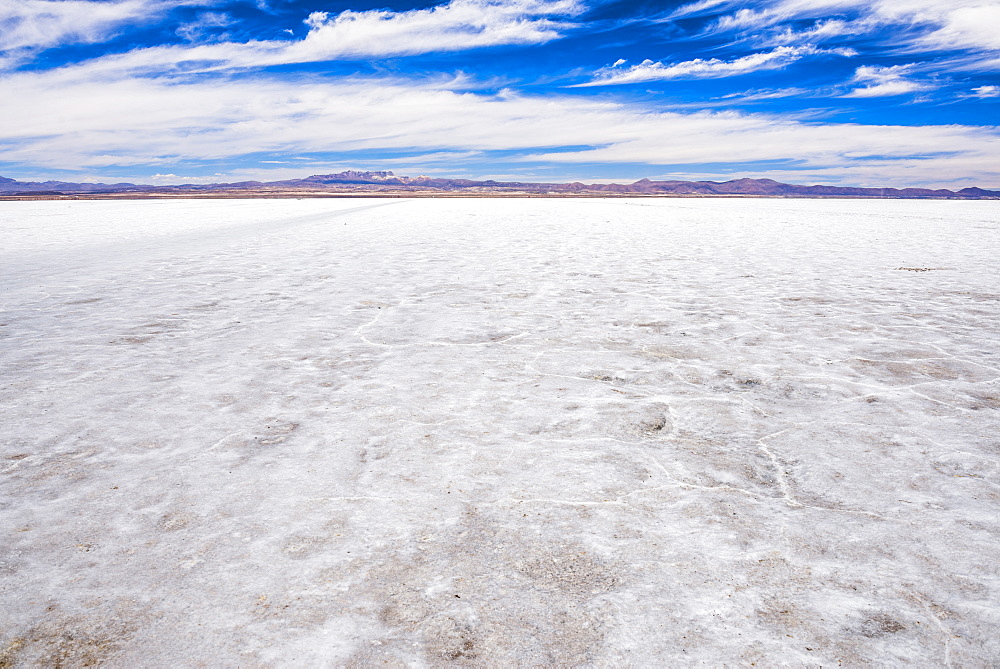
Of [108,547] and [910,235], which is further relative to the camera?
[910,235]

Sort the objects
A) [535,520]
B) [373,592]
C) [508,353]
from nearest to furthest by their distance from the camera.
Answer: [373,592]
[535,520]
[508,353]

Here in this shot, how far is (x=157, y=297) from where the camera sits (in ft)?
23.3

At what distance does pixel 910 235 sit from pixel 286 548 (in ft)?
63.0

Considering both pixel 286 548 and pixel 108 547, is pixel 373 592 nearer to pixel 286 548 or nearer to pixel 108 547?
pixel 286 548

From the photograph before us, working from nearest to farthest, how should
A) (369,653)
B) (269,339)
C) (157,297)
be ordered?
(369,653) → (269,339) → (157,297)

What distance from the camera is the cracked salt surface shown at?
1.79 meters

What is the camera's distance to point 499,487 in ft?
8.73

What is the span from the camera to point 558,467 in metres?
2.86

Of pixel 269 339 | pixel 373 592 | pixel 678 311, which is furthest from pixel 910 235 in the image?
pixel 373 592

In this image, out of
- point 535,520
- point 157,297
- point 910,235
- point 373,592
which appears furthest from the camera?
point 910,235

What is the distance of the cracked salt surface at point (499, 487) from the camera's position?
179 centimetres

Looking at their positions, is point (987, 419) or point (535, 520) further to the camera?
point (987, 419)

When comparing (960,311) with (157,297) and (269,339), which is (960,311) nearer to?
(269,339)

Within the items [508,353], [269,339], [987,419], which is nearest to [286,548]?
[508,353]
